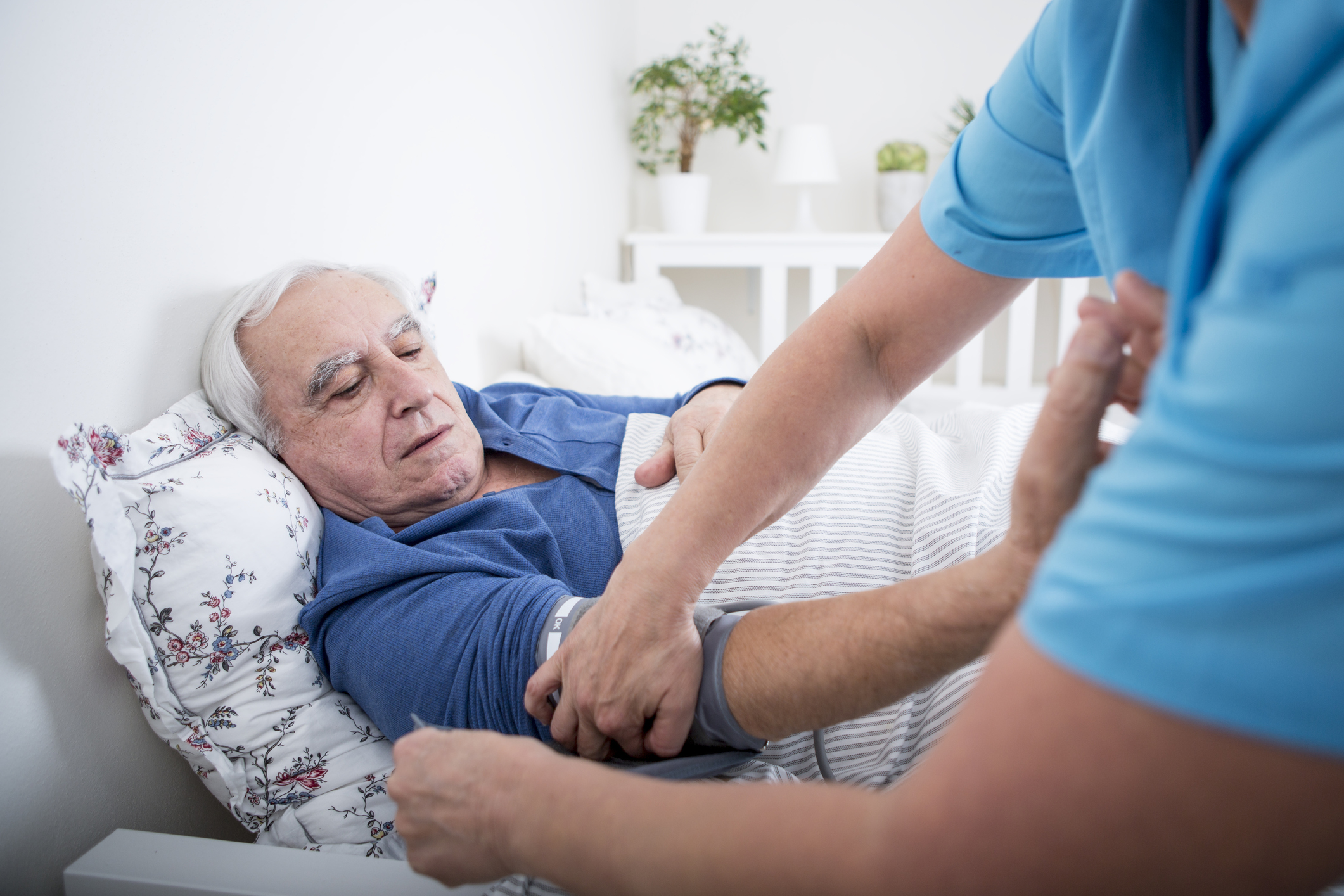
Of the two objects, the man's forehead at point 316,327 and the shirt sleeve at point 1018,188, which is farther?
the man's forehead at point 316,327

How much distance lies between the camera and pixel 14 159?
31.3 inches

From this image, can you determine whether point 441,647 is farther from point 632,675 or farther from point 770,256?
point 770,256

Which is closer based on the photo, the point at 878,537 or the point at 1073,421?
the point at 1073,421

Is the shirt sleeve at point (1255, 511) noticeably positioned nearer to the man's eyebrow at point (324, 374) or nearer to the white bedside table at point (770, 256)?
the man's eyebrow at point (324, 374)

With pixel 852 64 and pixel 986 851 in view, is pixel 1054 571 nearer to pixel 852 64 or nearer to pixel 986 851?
pixel 986 851

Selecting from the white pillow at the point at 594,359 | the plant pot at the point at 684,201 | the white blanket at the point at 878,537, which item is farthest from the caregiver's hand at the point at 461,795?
the plant pot at the point at 684,201

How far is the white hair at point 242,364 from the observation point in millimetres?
1090

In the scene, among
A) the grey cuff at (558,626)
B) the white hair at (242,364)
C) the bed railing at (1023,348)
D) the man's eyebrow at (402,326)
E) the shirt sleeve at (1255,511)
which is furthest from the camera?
the bed railing at (1023,348)


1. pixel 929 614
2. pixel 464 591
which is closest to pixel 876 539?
pixel 929 614

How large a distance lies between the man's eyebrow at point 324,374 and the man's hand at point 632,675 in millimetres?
597

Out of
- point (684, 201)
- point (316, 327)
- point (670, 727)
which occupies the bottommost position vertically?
point (670, 727)

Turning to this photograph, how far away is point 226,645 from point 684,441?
652mm

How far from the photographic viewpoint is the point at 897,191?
300 centimetres

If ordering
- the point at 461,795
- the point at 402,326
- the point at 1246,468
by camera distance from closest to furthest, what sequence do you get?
the point at 1246,468 → the point at 461,795 → the point at 402,326
